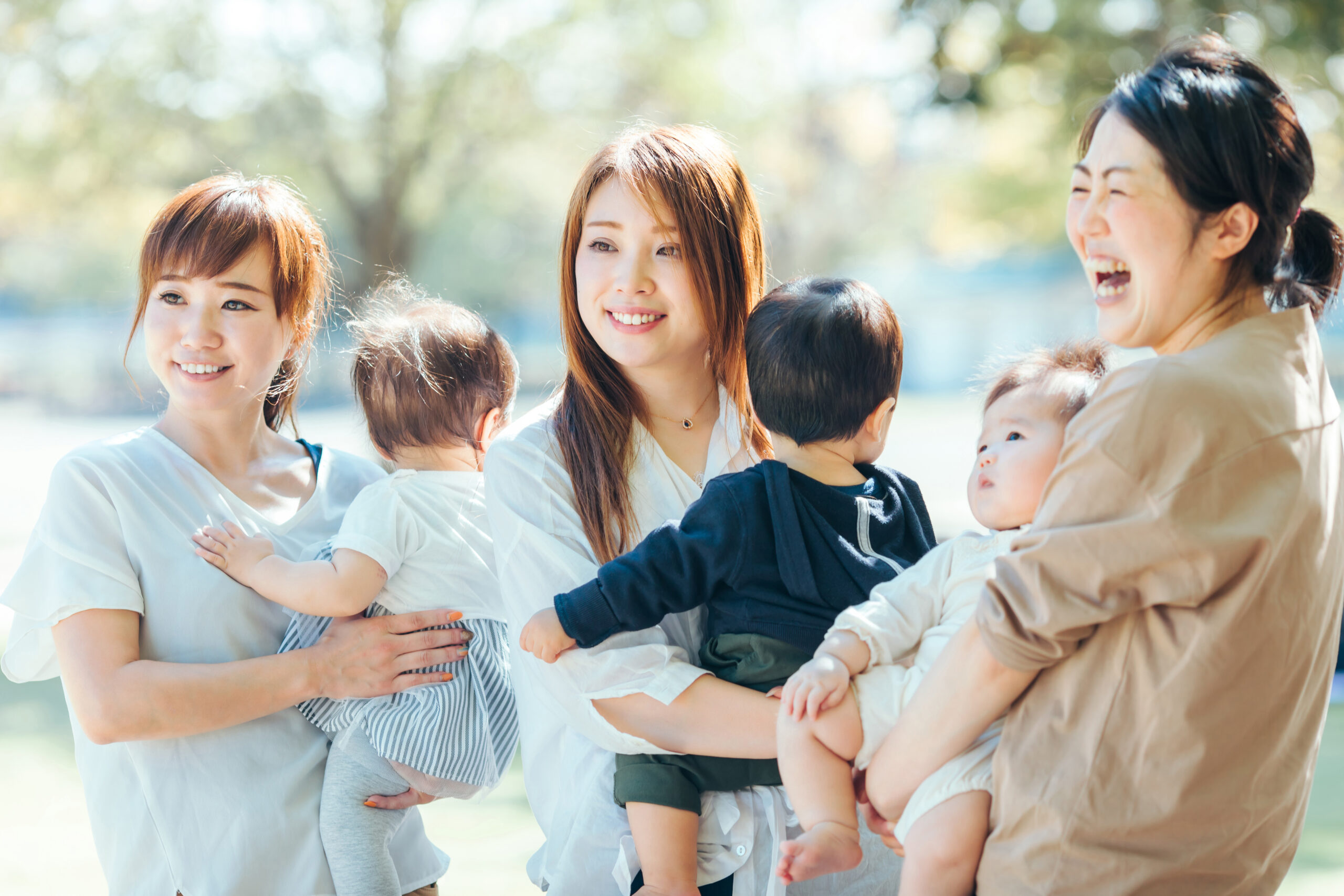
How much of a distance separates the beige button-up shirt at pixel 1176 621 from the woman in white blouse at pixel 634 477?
52 centimetres

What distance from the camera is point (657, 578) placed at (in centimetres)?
180

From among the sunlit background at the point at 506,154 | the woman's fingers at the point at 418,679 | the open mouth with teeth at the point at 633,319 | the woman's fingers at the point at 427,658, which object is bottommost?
the woman's fingers at the point at 418,679

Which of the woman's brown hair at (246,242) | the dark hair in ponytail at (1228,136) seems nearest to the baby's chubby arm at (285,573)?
the woman's brown hair at (246,242)

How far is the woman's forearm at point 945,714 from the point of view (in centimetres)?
146

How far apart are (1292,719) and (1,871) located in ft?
11.9

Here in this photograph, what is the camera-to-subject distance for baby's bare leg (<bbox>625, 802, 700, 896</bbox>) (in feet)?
6.00

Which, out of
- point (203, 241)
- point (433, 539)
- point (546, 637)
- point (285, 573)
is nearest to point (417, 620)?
point (433, 539)

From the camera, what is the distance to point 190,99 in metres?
12.6

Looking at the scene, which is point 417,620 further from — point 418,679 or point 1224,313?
point 1224,313

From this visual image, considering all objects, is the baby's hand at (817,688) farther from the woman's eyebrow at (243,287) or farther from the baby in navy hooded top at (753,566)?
the woman's eyebrow at (243,287)

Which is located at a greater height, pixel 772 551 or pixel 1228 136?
pixel 1228 136

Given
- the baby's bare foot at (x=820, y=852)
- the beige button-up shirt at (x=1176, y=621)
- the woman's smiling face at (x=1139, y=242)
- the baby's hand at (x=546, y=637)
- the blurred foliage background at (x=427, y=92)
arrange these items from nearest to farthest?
1. the beige button-up shirt at (x=1176, y=621)
2. the woman's smiling face at (x=1139, y=242)
3. the baby's bare foot at (x=820, y=852)
4. the baby's hand at (x=546, y=637)
5. the blurred foliage background at (x=427, y=92)

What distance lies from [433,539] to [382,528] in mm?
121

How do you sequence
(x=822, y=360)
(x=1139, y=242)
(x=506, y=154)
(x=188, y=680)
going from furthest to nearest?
(x=506, y=154)
(x=188, y=680)
(x=822, y=360)
(x=1139, y=242)
